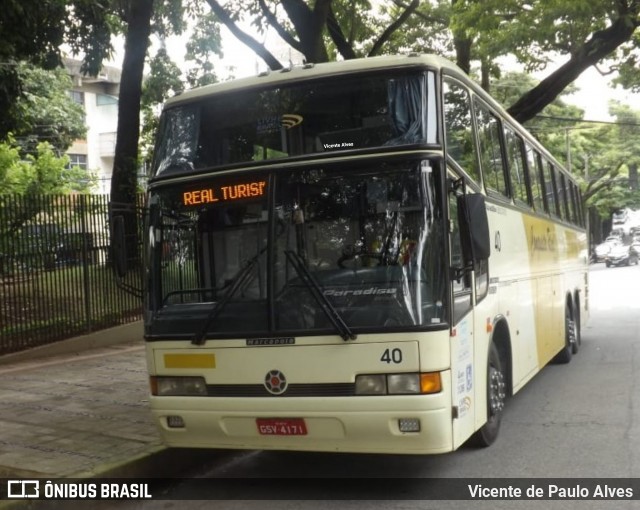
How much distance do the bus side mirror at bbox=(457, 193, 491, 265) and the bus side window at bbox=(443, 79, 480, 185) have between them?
0.42 meters

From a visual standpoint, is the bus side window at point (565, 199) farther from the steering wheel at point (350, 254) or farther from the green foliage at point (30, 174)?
the green foliage at point (30, 174)

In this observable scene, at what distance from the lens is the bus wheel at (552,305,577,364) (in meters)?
10.8

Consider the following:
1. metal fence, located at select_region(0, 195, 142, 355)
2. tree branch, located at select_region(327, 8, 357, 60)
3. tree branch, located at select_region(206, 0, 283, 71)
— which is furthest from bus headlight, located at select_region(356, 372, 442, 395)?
tree branch, located at select_region(327, 8, 357, 60)

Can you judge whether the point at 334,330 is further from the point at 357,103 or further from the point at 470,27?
the point at 470,27

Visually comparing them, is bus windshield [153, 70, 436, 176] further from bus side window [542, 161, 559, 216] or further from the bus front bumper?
bus side window [542, 161, 559, 216]

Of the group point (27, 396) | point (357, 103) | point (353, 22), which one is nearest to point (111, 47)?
point (353, 22)

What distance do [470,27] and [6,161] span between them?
12388 millimetres

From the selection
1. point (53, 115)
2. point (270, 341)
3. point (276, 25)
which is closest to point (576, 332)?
point (270, 341)

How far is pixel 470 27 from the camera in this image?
15203 millimetres

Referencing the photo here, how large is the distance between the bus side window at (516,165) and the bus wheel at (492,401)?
2.04 m

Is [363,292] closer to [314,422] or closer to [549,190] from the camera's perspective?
[314,422]

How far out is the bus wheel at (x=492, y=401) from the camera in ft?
19.8

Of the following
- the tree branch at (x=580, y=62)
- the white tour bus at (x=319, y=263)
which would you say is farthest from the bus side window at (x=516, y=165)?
the tree branch at (x=580, y=62)

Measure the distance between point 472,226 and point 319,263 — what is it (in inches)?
42.4
